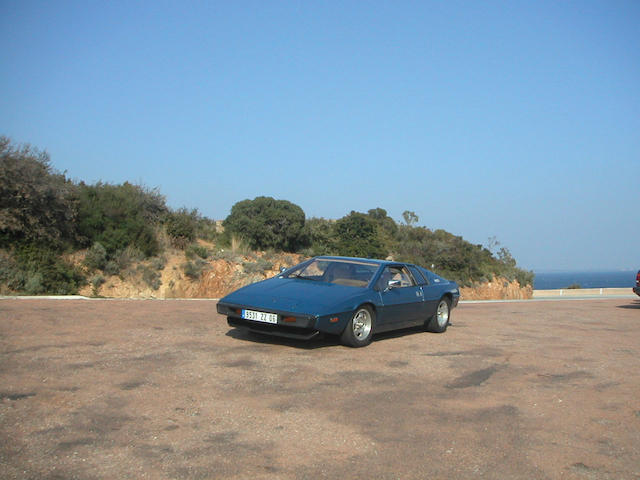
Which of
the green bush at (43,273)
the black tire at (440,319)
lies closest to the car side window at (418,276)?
the black tire at (440,319)

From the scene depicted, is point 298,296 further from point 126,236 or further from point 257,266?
point 257,266

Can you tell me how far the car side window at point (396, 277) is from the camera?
9422 millimetres

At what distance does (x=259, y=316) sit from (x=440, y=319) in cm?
397

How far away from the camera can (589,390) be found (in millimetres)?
6605

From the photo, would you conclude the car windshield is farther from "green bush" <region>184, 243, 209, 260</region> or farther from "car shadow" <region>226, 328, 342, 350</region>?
"green bush" <region>184, 243, 209, 260</region>

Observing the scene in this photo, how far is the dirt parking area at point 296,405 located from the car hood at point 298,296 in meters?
0.57

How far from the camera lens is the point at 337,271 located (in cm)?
953

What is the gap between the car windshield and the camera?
9.34 meters

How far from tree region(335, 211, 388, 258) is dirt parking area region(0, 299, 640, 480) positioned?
2076cm

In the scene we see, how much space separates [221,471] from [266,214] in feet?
78.9

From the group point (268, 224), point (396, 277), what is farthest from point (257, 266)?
point (396, 277)

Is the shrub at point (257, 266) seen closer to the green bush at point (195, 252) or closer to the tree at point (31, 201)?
the green bush at point (195, 252)

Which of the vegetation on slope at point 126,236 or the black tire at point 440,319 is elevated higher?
the vegetation on slope at point 126,236

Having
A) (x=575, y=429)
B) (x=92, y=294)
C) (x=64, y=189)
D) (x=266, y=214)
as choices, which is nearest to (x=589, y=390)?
(x=575, y=429)
